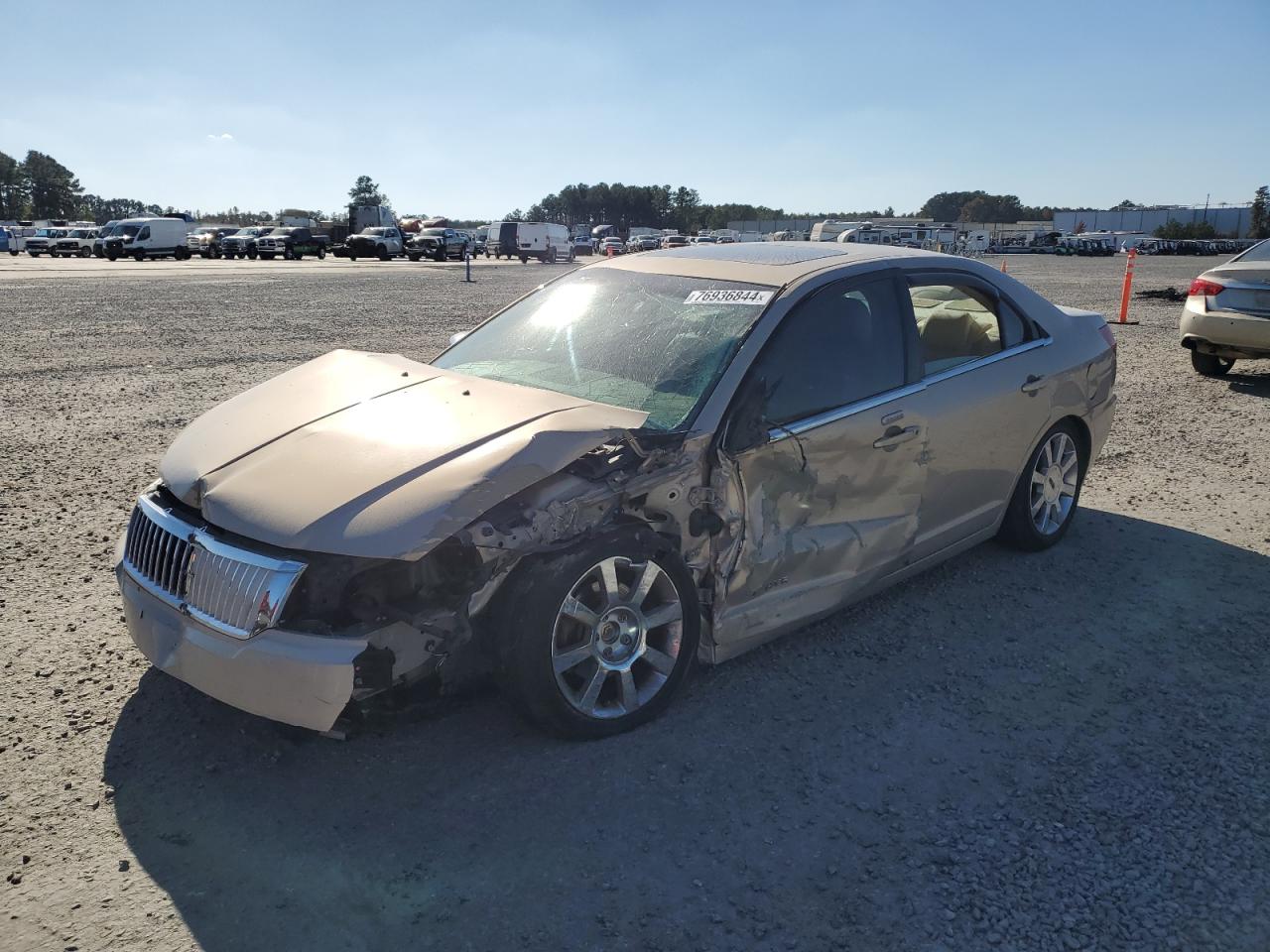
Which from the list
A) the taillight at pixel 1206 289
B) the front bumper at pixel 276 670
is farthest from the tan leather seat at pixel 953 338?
the taillight at pixel 1206 289

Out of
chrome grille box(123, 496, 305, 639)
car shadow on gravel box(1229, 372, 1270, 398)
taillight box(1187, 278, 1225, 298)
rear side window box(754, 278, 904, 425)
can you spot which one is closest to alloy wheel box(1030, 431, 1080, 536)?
rear side window box(754, 278, 904, 425)

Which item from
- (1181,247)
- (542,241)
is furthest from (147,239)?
(1181,247)

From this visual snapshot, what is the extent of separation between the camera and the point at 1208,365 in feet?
35.8

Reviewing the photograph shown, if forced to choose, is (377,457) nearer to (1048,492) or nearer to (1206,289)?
(1048,492)

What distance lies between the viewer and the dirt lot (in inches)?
99.3

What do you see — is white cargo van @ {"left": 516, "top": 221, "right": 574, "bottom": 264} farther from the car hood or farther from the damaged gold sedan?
the car hood

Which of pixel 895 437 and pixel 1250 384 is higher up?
pixel 895 437

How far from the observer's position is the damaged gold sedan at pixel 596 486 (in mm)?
2936

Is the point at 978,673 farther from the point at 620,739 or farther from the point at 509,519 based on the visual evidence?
the point at 509,519

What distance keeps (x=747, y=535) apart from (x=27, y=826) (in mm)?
2482

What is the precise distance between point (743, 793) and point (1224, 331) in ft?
30.7

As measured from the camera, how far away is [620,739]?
3342 mm

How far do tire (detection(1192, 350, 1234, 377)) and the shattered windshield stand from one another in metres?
9.07

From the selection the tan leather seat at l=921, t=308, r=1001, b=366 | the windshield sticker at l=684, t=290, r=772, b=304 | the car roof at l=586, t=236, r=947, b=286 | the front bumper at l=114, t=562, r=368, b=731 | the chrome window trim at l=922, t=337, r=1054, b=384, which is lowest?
the front bumper at l=114, t=562, r=368, b=731
